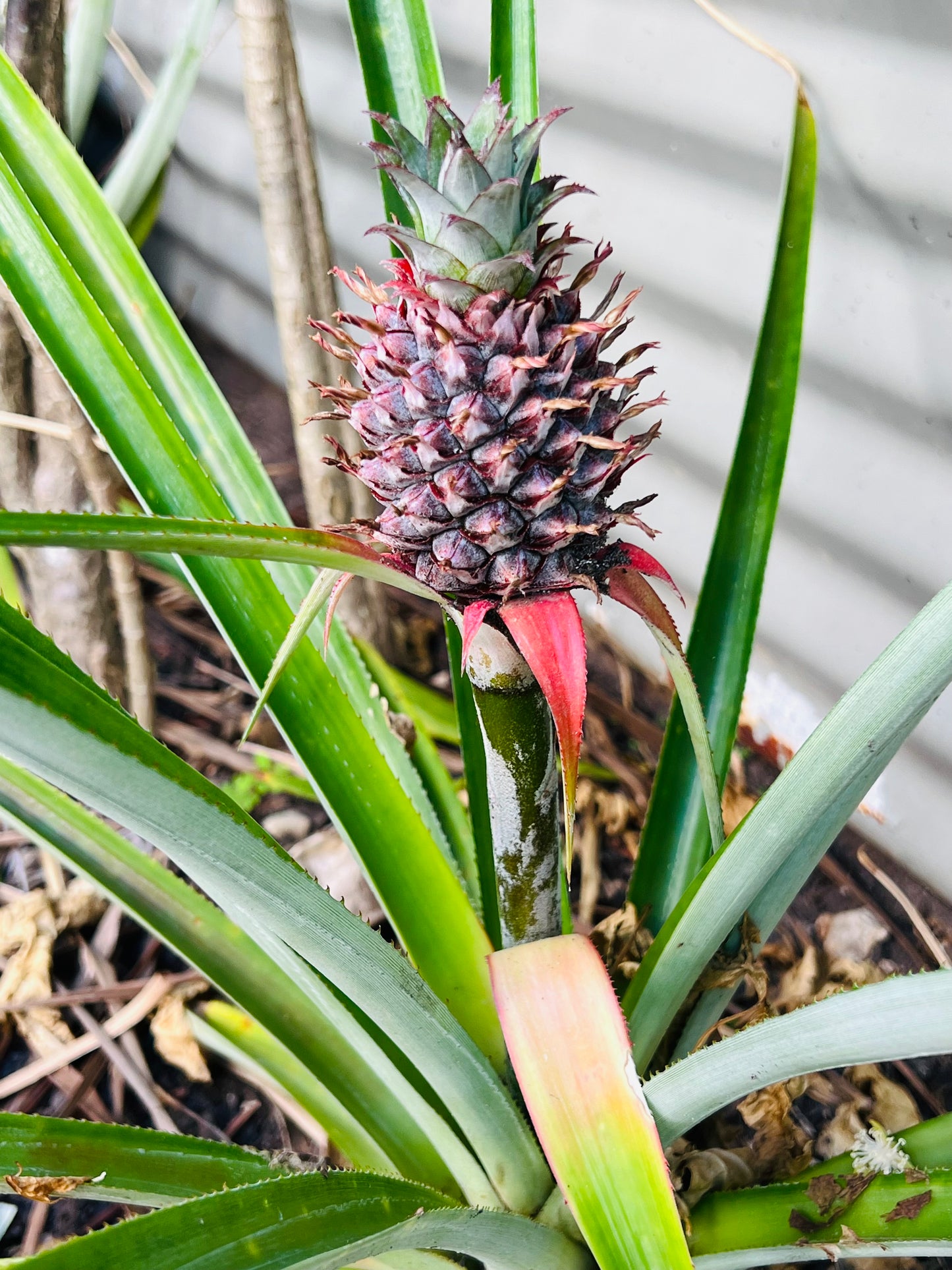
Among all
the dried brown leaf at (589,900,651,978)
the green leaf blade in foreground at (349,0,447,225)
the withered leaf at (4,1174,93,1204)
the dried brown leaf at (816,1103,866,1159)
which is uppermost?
the green leaf blade in foreground at (349,0,447,225)

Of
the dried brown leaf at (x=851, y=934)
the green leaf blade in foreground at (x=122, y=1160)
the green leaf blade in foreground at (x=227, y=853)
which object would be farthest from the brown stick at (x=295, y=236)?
the dried brown leaf at (x=851, y=934)

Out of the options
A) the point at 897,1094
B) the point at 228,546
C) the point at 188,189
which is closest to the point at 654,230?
the point at 228,546

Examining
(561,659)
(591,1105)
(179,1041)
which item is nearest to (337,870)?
(179,1041)

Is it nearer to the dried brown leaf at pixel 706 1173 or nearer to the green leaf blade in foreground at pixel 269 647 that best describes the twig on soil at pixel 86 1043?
the green leaf blade in foreground at pixel 269 647

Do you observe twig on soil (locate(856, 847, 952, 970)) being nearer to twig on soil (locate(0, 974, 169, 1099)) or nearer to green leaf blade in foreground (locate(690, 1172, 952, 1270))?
green leaf blade in foreground (locate(690, 1172, 952, 1270))

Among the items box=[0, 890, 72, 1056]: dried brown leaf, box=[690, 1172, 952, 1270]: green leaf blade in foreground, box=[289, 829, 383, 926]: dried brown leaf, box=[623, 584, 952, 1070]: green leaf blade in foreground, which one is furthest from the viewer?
box=[289, 829, 383, 926]: dried brown leaf

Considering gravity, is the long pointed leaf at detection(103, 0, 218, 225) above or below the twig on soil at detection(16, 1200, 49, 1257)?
above

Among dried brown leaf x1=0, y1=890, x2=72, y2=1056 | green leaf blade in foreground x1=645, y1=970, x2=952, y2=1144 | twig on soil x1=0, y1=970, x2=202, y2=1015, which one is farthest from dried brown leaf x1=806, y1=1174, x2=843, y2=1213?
dried brown leaf x1=0, y1=890, x2=72, y2=1056
